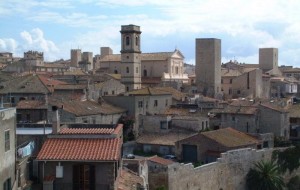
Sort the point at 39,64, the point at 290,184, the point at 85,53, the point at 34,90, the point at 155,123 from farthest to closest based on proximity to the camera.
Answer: the point at 85,53 → the point at 39,64 → the point at 34,90 → the point at 155,123 → the point at 290,184

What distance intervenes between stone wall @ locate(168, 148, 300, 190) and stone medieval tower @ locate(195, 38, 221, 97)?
3943 centimetres

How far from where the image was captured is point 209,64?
3199 inches

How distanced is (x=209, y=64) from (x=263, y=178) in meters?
43.3

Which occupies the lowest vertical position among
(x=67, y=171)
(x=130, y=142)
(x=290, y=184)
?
(x=290, y=184)

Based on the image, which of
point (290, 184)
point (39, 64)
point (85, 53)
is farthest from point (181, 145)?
point (85, 53)

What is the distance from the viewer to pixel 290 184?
4197 centimetres

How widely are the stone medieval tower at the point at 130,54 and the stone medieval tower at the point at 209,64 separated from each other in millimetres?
11771

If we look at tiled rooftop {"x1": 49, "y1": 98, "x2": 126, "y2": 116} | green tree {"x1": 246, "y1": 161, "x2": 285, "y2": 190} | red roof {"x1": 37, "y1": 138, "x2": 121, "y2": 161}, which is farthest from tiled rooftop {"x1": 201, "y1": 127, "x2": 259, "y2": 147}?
red roof {"x1": 37, "y1": 138, "x2": 121, "y2": 161}

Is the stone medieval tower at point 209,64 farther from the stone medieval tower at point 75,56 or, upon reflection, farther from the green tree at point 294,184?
the stone medieval tower at point 75,56

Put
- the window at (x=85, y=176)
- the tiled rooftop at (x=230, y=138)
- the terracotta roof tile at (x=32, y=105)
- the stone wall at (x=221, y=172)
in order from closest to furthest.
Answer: the window at (x=85, y=176) < the stone wall at (x=221, y=172) < the tiled rooftop at (x=230, y=138) < the terracotta roof tile at (x=32, y=105)

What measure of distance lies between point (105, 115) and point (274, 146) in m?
14.7

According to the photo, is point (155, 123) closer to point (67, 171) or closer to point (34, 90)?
point (34, 90)

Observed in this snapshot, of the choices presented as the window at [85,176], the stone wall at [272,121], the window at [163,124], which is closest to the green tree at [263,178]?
the stone wall at [272,121]

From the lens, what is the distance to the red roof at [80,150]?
17.8 metres
